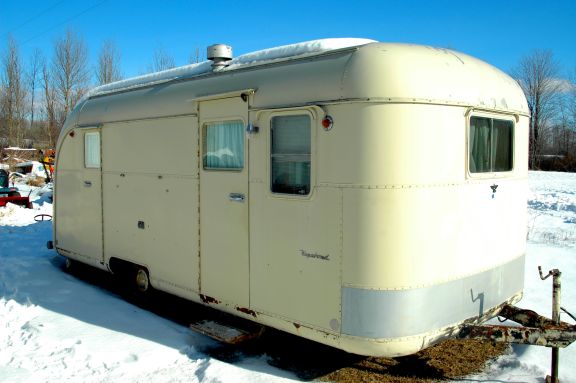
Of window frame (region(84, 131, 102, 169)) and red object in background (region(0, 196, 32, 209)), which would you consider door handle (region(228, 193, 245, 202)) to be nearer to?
window frame (region(84, 131, 102, 169))

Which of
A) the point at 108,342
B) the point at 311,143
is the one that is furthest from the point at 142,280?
the point at 311,143

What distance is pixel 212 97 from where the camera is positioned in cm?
496

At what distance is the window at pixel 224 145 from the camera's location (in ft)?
15.6

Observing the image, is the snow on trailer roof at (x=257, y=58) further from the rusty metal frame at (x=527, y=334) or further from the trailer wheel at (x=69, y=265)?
the trailer wheel at (x=69, y=265)

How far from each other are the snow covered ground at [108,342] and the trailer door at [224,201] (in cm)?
64

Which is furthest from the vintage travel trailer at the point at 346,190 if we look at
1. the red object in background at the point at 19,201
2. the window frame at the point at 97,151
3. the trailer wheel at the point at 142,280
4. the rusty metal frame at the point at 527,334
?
the red object in background at the point at 19,201

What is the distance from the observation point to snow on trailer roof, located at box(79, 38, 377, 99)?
4.41m

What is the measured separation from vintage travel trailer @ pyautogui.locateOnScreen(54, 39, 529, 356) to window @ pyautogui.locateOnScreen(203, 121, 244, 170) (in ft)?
0.05

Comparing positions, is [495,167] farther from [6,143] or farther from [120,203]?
[6,143]

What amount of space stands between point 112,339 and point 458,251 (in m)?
3.40

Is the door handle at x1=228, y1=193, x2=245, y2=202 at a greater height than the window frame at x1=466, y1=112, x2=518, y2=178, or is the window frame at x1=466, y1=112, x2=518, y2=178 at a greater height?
the window frame at x1=466, y1=112, x2=518, y2=178

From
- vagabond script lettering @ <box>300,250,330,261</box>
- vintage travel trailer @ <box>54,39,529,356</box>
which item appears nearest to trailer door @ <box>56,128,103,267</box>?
vintage travel trailer @ <box>54,39,529,356</box>

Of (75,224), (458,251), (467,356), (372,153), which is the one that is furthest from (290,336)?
(75,224)

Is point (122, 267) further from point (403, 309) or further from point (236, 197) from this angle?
point (403, 309)
